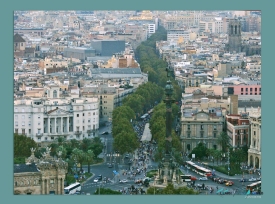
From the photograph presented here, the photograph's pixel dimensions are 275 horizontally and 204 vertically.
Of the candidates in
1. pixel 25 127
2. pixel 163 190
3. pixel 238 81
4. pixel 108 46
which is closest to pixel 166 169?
pixel 163 190

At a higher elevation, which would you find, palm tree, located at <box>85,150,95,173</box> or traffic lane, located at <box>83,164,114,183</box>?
palm tree, located at <box>85,150,95,173</box>

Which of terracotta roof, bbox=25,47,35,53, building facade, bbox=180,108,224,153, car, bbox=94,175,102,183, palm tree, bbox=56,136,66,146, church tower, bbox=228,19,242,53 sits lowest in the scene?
car, bbox=94,175,102,183

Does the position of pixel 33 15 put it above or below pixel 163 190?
above

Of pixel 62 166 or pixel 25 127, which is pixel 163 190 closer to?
pixel 62 166

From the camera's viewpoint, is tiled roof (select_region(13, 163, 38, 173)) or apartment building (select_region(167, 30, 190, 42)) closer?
tiled roof (select_region(13, 163, 38, 173))

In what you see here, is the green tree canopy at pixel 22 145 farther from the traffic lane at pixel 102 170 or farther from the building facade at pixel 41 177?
the building facade at pixel 41 177

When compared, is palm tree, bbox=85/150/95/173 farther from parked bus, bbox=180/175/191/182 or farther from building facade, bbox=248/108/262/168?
building facade, bbox=248/108/262/168

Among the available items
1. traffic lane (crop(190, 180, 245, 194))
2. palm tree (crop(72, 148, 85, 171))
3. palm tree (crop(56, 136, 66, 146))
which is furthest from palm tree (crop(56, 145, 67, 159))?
traffic lane (crop(190, 180, 245, 194))

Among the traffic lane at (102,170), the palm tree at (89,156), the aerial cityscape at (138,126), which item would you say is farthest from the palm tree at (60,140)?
the traffic lane at (102,170)

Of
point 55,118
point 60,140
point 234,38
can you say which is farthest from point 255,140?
point 234,38
